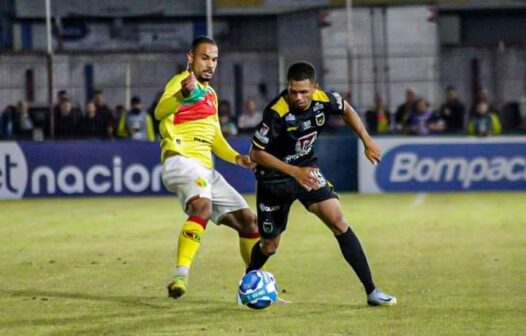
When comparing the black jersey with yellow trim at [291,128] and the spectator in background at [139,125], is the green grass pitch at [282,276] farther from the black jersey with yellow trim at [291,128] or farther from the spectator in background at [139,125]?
the spectator in background at [139,125]

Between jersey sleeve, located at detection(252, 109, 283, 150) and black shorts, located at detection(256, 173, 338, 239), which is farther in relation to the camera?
black shorts, located at detection(256, 173, 338, 239)

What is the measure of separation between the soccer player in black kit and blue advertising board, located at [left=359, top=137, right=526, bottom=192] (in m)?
16.6

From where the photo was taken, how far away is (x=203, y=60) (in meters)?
12.2

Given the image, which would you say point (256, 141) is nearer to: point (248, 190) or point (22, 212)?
point (22, 212)

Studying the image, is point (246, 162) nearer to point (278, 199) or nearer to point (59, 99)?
point (278, 199)

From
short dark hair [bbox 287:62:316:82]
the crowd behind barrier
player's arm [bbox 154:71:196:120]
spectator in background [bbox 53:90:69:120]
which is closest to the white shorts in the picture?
player's arm [bbox 154:71:196:120]

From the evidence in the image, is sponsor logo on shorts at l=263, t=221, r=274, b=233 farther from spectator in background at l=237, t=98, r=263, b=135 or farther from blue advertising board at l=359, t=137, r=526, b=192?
spectator in background at l=237, t=98, r=263, b=135

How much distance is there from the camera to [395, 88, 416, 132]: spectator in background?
2988 cm

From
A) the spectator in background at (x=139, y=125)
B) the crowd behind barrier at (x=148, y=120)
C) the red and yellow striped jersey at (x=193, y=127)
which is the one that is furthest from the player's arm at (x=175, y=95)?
the spectator in background at (x=139, y=125)

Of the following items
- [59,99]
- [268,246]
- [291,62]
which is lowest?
[268,246]

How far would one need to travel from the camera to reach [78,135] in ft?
97.0

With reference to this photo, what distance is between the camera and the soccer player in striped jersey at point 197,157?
39.9ft

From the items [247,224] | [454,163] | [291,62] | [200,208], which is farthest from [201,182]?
[291,62]

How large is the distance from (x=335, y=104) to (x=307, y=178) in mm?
646
